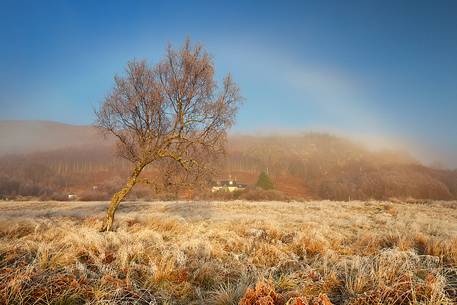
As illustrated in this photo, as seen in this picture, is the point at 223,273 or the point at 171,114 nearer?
the point at 223,273

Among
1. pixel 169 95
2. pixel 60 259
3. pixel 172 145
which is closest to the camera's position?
pixel 60 259

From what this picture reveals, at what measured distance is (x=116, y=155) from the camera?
48.9 ft

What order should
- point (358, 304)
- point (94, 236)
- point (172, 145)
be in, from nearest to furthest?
point (358, 304)
point (94, 236)
point (172, 145)

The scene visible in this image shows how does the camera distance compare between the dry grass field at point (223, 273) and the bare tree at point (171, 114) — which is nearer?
the dry grass field at point (223, 273)

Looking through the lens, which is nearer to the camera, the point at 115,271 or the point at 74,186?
the point at 115,271

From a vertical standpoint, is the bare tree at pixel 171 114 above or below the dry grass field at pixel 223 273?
above

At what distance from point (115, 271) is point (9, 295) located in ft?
5.99

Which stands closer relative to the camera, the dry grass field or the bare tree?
the dry grass field

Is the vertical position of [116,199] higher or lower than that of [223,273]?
higher

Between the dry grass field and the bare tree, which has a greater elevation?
the bare tree

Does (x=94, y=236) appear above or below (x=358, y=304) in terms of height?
below

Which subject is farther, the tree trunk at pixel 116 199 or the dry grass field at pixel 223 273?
the tree trunk at pixel 116 199

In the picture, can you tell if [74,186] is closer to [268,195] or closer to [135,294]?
[268,195]

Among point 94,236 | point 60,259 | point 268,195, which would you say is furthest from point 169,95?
point 268,195
